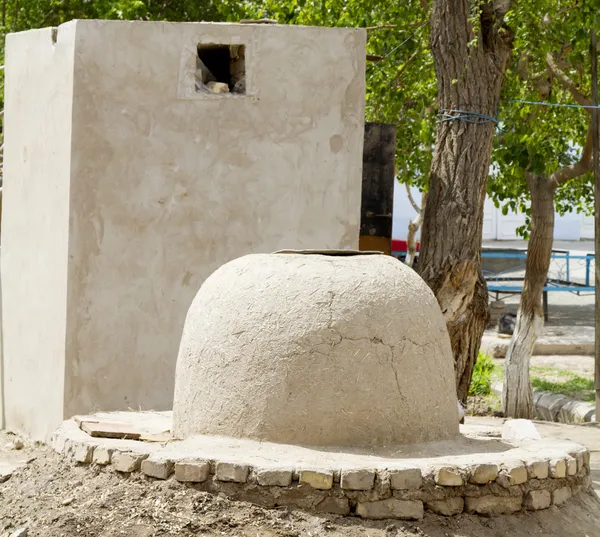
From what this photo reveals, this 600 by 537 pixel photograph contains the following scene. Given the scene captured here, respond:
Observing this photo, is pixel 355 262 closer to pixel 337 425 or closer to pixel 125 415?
pixel 337 425

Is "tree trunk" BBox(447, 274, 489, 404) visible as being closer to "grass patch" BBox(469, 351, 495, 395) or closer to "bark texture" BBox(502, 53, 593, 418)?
"bark texture" BBox(502, 53, 593, 418)

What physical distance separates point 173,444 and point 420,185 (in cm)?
980

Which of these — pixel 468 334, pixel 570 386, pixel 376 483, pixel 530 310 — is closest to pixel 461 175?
pixel 468 334

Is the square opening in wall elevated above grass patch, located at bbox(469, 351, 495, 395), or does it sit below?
above

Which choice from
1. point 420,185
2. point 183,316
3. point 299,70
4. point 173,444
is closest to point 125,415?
point 173,444

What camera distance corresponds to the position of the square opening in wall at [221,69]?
7.18 meters

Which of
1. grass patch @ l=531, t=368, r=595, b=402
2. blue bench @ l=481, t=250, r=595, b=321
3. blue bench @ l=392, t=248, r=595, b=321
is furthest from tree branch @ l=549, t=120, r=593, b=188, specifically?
blue bench @ l=392, t=248, r=595, b=321

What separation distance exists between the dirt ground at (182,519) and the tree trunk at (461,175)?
3.48 meters

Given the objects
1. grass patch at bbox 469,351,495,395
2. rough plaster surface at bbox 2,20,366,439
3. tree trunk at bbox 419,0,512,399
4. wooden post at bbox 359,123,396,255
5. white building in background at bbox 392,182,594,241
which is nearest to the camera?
rough plaster surface at bbox 2,20,366,439

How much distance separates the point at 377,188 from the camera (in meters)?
8.35

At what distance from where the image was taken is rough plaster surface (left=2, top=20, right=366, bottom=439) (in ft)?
23.0

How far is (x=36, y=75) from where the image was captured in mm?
7664

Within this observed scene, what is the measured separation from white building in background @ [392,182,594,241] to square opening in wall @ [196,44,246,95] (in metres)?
18.6

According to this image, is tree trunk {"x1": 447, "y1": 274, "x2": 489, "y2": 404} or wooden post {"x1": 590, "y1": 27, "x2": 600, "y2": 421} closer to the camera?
tree trunk {"x1": 447, "y1": 274, "x2": 489, "y2": 404}
